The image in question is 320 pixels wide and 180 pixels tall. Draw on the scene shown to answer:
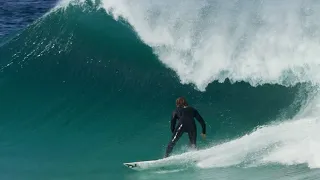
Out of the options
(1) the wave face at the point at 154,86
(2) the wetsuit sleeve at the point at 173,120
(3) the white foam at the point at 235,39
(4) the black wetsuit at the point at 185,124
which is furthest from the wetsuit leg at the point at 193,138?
(3) the white foam at the point at 235,39

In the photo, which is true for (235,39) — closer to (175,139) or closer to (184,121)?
(184,121)

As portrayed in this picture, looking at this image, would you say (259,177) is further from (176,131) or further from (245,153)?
(176,131)

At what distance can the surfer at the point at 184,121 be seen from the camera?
968 cm

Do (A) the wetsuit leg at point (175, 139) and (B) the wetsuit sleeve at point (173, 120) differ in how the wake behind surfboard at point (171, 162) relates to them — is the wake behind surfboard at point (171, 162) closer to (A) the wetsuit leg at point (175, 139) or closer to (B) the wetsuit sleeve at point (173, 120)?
(A) the wetsuit leg at point (175, 139)

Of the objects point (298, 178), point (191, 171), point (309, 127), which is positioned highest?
point (309, 127)

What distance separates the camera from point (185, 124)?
9.69 m

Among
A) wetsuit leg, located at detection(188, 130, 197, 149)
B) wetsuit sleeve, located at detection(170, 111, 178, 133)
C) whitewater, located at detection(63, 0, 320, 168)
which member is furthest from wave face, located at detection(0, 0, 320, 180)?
wetsuit sleeve, located at detection(170, 111, 178, 133)

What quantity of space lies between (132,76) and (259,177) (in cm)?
530

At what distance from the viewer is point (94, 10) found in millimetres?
14586

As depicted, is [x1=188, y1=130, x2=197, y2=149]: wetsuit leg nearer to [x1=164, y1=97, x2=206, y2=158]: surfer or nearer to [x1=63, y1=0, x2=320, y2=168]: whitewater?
[x1=164, y1=97, x2=206, y2=158]: surfer

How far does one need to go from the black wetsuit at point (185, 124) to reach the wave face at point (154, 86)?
474 millimetres

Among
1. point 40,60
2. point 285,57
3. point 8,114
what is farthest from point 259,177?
point 40,60

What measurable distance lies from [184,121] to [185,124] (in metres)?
0.05

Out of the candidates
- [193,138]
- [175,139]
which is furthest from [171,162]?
[193,138]
